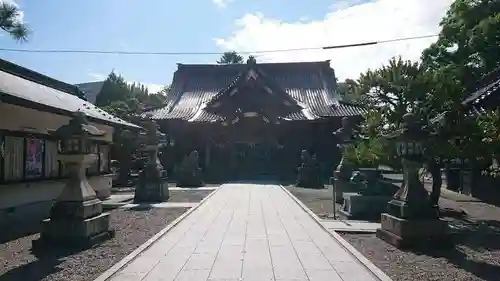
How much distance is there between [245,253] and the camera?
8.37 meters

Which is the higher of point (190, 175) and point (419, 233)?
point (190, 175)

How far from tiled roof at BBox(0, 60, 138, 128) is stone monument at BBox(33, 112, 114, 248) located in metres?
1.81

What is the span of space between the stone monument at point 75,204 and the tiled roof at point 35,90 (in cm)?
181

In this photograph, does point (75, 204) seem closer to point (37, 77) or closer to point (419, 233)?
point (419, 233)

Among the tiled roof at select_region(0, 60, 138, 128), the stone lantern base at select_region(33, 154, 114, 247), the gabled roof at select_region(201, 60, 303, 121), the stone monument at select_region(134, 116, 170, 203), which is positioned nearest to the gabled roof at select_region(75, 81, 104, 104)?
the gabled roof at select_region(201, 60, 303, 121)

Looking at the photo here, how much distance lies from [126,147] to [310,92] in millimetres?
16497

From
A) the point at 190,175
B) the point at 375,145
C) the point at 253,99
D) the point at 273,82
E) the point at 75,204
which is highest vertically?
the point at 273,82

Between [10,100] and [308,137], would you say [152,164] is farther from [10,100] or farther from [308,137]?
[308,137]

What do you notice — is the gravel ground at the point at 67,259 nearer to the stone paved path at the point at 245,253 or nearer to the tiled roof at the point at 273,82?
the stone paved path at the point at 245,253

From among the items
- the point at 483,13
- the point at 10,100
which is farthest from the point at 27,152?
the point at 483,13

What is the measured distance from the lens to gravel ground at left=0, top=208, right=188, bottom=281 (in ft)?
22.9

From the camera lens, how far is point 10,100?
9.80 meters

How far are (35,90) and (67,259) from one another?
807 cm

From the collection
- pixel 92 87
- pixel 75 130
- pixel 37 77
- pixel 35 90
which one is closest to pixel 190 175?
pixel 37 77
